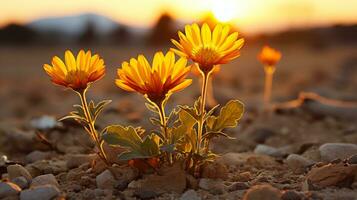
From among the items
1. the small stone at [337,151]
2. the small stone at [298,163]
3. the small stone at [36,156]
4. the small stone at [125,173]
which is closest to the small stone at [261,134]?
the small stone at [337,151]

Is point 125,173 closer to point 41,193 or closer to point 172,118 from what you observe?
point 172,118

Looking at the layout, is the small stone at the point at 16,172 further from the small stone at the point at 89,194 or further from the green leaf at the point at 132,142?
the green leaf at the point at 132,142

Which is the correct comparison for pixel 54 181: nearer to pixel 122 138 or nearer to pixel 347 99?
pixel 122 138

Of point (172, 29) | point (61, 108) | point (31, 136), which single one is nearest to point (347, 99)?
point (61, 108)

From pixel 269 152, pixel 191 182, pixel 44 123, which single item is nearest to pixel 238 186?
pixel 191 182

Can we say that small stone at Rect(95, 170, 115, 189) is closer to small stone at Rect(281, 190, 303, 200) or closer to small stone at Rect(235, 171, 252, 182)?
small stone at Rect(235, 171, 252, 182)
